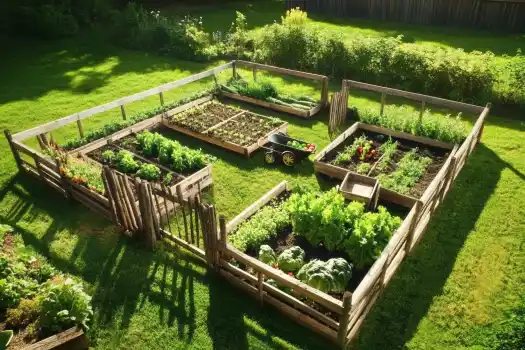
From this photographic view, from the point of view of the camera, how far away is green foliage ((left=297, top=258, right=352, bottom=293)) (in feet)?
20.9

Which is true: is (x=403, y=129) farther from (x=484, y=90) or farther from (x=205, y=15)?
(x=205, y=15)

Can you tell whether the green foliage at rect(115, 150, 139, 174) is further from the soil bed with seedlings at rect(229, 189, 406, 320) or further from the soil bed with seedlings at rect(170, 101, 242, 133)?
the soil bed with seedlings at rect(229, 189, 406, 320)

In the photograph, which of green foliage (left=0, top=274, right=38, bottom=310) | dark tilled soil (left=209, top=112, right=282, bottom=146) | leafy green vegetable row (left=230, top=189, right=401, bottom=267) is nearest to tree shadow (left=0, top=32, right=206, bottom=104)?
dark tilled soil (left=209, top=112, right=282, bottom=146)

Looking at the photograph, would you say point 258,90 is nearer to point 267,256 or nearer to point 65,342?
point 267,256

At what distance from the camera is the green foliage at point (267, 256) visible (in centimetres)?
698

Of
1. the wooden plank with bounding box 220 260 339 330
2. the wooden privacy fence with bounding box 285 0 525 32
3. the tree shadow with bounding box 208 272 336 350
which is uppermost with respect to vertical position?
the wooden privacy fence with bounding box 285 0 525 32

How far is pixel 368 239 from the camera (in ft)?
22.9

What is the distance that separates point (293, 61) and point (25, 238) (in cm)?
1179

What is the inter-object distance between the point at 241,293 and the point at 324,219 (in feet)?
6.30

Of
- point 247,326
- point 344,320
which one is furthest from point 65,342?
point 344,320

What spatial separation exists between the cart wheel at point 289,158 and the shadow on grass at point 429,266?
3554 mm

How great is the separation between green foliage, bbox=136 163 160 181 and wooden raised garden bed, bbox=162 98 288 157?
2.40 m

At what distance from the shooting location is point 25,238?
822 centimetres

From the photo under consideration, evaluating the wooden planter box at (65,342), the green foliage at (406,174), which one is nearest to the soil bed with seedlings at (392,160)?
the green foliage at (406,174)
